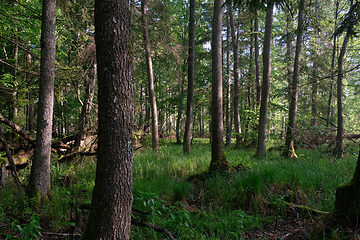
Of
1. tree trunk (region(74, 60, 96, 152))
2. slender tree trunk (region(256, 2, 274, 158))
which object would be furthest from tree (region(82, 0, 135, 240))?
slender tree trunk (region(256, 2, 274, 158))

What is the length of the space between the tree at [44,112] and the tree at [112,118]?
281 centimetres

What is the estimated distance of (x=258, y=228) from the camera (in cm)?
359

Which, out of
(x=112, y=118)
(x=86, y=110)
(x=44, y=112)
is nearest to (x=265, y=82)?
(x=86, y=110)

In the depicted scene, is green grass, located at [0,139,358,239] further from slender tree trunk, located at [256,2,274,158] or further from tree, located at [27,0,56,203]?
slender tree trunk, located at [256,2,274,158]

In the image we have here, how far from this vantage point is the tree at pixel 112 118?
2.36m

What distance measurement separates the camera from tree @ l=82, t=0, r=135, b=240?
236 centimetres

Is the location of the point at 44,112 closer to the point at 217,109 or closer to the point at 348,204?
the point at 217,109

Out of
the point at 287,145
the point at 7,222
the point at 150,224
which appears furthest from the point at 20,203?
the point at 287,145

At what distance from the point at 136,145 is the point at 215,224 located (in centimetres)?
878

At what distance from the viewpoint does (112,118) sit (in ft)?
7.84

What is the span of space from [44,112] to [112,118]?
313 centimetres

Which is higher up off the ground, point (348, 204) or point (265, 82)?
point (265, 82)

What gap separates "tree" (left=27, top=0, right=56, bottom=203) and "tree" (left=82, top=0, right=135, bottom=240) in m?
2.81

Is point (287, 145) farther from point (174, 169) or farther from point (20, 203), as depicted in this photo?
point (20, 203)
